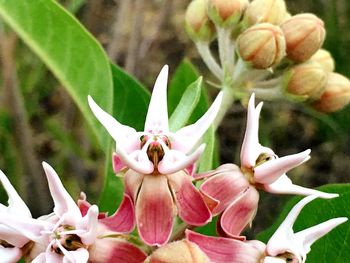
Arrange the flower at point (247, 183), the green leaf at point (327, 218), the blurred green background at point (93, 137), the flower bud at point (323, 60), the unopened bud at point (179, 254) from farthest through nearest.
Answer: the blurred green background at point (93, 137), the flower bud at point (323, 60), the green leaf at point (327, 218), the flower at point (247, 183), the unopened bud at point (179, 254)

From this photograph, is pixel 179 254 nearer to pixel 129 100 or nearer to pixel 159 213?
pixel 159 213

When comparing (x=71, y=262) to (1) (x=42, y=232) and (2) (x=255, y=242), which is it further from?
(2) (x=255, y=242)

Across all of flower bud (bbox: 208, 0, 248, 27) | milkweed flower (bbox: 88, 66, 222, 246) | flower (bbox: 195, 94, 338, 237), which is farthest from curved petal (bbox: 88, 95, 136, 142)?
flower bud (bbox: 208, 0, 248, 27)

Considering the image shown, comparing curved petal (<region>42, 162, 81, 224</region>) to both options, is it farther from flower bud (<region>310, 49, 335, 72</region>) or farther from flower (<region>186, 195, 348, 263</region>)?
flower bud (<region>310, 49, 335, 72</region>)

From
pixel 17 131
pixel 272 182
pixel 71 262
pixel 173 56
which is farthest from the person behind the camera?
pixel 173 56

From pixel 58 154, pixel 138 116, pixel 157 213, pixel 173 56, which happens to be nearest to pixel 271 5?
pixel 138 116

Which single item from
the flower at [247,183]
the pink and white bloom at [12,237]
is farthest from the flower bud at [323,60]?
the pink and white bloom at [12,237]

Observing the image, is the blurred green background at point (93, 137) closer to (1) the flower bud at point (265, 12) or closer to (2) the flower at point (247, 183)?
(1) the flower bud at point (265, 12)
